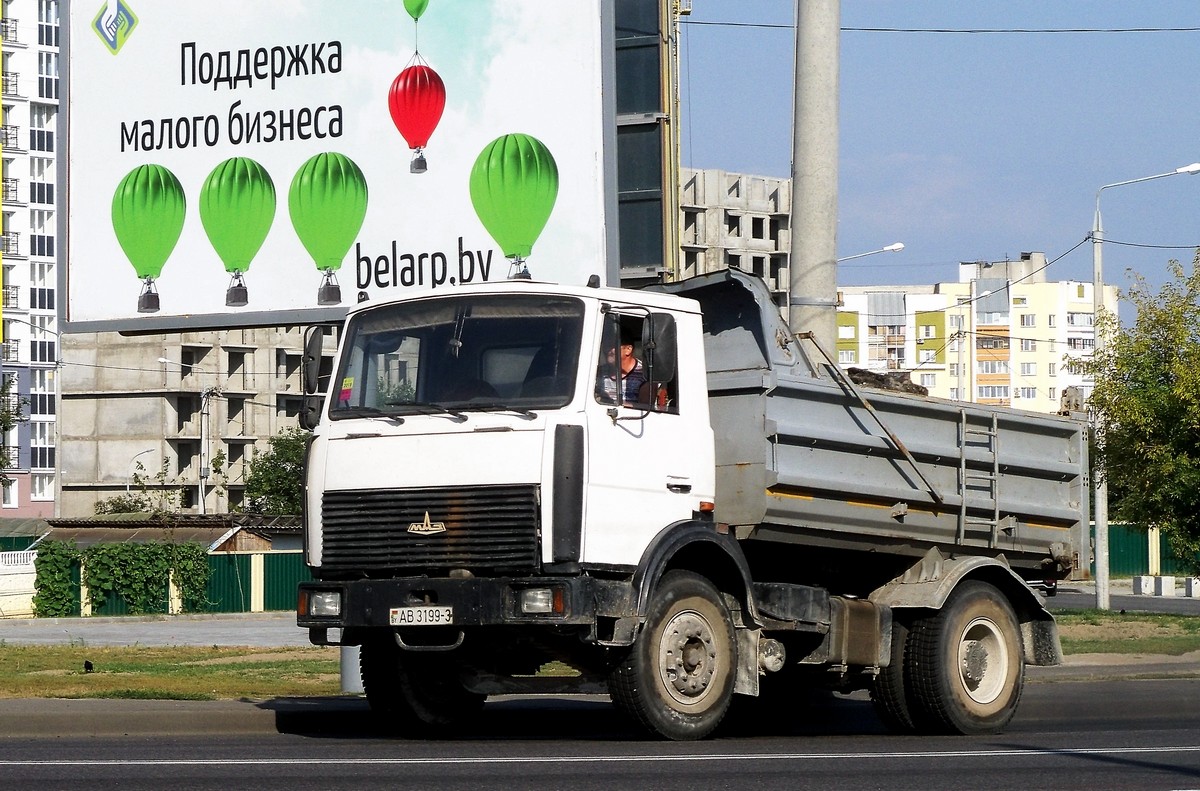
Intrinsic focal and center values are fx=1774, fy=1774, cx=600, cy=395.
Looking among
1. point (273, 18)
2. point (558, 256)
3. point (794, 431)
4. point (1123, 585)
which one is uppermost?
point (273, 18)

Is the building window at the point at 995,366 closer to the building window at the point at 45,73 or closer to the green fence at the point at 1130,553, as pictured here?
the building window at the point at 45,73

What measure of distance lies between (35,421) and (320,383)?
356 ft

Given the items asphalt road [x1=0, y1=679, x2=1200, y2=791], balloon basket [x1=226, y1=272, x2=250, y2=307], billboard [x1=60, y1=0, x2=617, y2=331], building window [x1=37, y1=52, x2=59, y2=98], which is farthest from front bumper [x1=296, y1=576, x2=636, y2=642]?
building window [x1=37, y1=52, x2=59, y2=98]

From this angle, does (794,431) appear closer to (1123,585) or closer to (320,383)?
(320,383)

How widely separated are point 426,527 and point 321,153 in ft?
22.7

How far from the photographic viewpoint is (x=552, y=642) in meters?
10.5

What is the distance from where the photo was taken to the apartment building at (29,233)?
11081cm

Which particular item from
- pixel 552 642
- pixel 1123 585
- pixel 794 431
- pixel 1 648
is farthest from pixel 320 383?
pixel 1123 585

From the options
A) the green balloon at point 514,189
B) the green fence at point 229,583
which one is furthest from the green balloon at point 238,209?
the green fence at point 229,583

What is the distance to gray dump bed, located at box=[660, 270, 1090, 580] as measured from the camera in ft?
36.0

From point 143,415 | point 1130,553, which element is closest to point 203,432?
point 143,415

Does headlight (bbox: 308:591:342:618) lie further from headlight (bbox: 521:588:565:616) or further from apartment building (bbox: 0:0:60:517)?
apartment building (bbox: 0:0:60:517)

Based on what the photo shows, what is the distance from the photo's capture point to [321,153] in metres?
16.2

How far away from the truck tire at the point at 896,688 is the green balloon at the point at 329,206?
6467 mm
